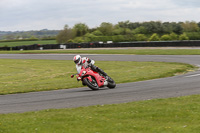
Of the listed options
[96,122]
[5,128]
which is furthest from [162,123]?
[5,128]

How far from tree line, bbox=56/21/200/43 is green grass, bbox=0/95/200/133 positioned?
59.8m

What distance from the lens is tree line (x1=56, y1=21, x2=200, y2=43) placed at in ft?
233

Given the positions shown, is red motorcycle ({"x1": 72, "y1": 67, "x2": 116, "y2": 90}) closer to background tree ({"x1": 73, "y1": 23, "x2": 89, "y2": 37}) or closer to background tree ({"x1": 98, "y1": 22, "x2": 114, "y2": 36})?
background tree ({"x1": 98, "y1": 22, "x2": 114, "y2": 36})

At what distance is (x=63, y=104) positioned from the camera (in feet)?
38.6

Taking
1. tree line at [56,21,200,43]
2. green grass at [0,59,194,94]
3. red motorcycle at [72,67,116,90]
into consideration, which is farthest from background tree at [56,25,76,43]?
red motorcycle at [72,67,116,90]

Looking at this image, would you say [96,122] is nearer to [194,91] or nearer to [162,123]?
[162,123]

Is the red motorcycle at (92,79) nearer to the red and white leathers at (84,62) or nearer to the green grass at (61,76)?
the red and white leathers at (84,62)

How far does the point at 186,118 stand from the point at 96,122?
6.88 feet

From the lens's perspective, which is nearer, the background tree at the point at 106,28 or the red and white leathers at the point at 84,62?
the red and white leathers at the point at 84,62

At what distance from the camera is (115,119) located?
8523 millimetres

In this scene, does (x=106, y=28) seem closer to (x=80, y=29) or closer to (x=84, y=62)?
(x=80, y=29)

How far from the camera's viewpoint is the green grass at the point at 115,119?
7.46 meters

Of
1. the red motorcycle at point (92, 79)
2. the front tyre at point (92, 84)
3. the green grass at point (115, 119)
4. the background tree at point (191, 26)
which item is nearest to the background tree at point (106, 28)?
the background tree at point (191, 26)

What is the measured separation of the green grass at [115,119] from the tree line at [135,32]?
196 ft
